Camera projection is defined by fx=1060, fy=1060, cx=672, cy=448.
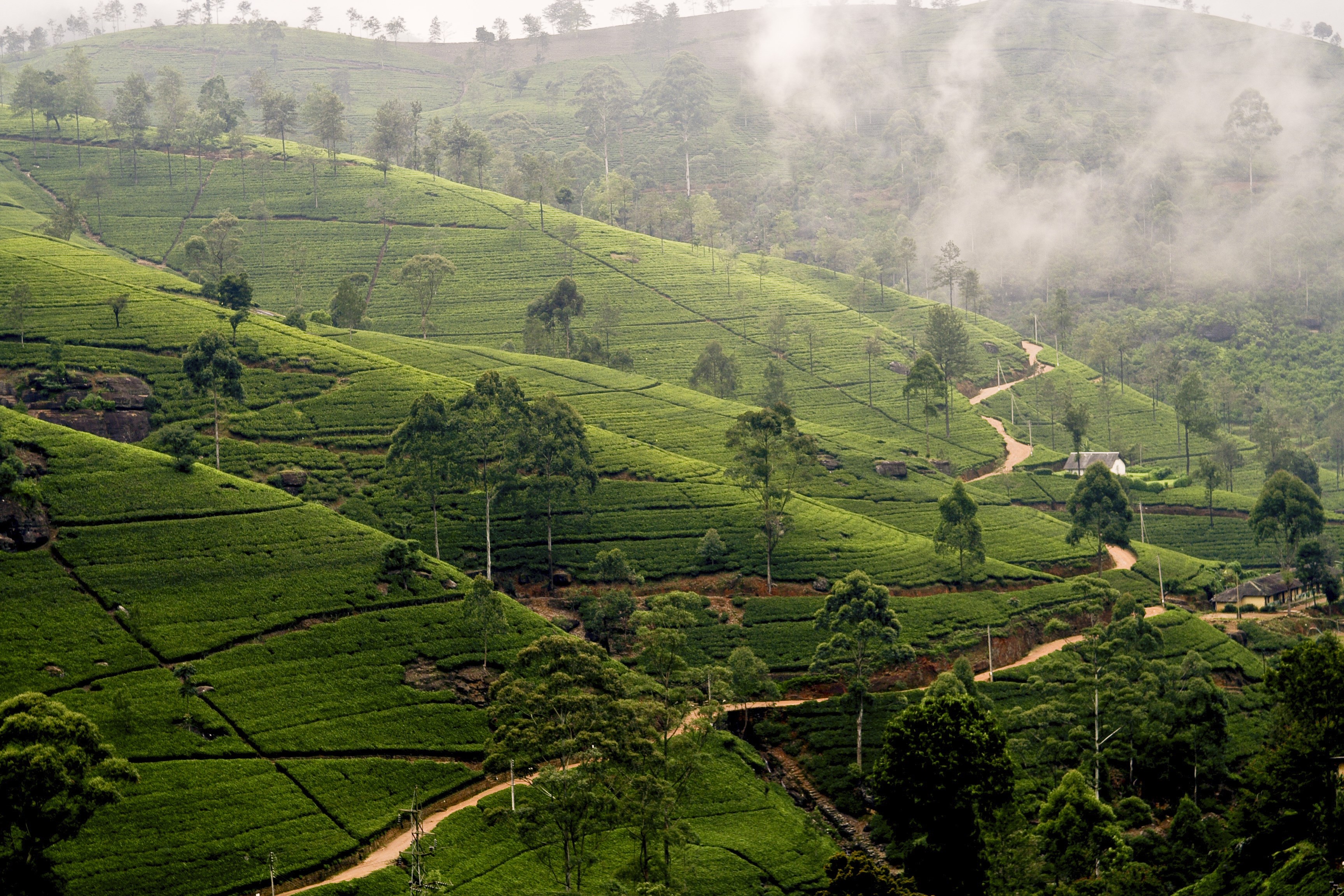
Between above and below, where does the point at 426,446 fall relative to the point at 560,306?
below

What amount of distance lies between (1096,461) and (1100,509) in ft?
99.5

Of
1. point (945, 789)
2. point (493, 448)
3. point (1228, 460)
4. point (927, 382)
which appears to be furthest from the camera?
point (1228, 460)

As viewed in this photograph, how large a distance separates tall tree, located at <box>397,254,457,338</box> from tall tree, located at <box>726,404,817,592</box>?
53963 mm

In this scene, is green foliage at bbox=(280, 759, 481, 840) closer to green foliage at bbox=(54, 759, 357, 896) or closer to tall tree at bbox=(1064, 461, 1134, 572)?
green foliage at bbox=(54, 759, 357, 896)

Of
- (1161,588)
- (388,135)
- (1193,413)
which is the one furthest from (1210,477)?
(388,135)

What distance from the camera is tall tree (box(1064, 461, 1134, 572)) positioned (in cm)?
8469

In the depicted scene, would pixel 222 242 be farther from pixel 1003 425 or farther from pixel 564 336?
pixel 1003 425

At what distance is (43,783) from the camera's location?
36781 millimetres

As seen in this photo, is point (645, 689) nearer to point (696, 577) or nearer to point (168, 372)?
point (696, 577)

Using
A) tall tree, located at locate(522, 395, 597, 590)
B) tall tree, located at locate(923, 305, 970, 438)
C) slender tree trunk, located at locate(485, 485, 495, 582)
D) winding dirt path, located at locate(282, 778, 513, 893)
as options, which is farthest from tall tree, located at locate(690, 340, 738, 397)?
winding dirt path, located at locate(282, 778, 513, 893)

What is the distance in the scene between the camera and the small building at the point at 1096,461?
111062 mm

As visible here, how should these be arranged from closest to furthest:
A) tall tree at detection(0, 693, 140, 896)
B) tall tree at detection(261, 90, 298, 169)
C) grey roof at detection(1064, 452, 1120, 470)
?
tall tree at detection(0, 693, 140, 896)
grey roof at detection(1064, 452, 1120, 470)
tall tree at detection(261, 90, 298, 169)

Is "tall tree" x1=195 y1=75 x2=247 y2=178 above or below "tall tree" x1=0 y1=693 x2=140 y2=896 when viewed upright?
above

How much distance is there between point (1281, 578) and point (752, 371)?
58.2 meters
